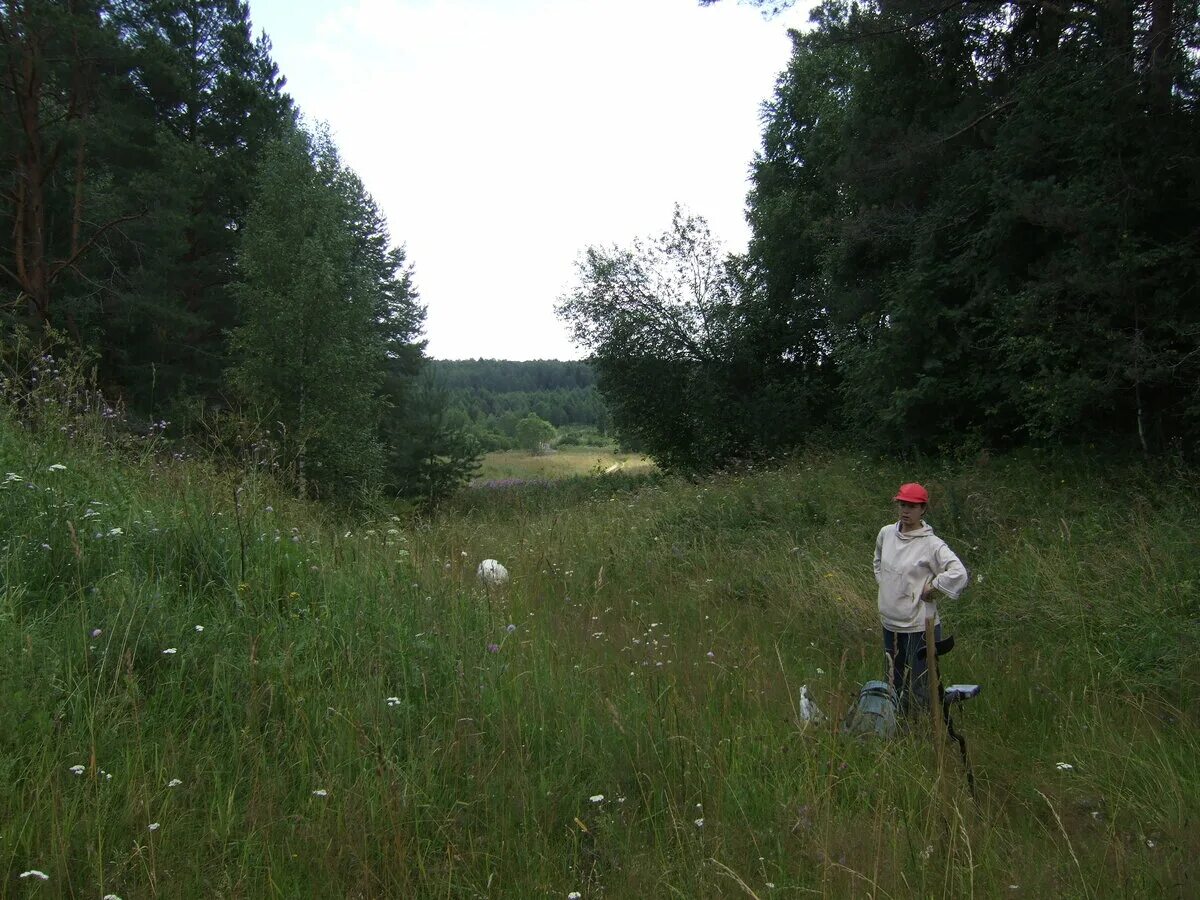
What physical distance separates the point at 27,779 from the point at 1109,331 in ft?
35.5

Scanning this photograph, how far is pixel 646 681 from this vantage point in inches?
154

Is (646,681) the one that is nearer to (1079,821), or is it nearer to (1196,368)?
(1079,821)

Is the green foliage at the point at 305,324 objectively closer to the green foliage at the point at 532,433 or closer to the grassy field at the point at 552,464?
the grassy field at the point at 552,464

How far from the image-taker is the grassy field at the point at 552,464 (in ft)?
116

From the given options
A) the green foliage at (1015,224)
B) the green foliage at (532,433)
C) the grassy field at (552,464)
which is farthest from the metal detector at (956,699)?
the green foliage at (532,433)

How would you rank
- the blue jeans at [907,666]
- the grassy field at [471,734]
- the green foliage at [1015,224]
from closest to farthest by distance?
1. the grassy field at [471,734]
2. the blue jeans at [907,666]
3. the green foliage at [1015,224]

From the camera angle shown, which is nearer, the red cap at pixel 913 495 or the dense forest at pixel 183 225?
the red cap at pixel 913 495

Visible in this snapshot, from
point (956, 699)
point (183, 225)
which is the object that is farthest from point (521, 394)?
point (956, 699)

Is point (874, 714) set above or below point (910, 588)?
below

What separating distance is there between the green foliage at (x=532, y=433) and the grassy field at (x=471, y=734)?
64267mm

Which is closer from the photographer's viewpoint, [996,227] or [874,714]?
[874,714]

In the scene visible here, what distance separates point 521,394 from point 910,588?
103m

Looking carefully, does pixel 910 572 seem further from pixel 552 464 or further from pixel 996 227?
pixel 552 464

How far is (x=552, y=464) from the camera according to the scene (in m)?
50.0
